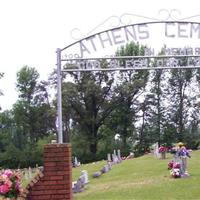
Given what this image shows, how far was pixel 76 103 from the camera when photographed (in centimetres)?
5544

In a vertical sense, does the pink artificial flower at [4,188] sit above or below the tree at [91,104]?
below

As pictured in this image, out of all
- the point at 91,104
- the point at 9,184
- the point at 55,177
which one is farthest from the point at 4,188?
the point at 91,104

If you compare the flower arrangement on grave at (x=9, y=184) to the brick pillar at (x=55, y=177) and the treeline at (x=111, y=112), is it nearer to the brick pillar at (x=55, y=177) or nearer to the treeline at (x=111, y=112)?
the brick pillar at (x=55, y=177)

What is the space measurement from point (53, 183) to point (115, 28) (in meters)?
3.11

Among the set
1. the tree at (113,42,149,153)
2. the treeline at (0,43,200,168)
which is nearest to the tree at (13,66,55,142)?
the treeline at (0,43,200,168)

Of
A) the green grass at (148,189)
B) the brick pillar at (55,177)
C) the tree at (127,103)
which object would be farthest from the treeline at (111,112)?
the brick pillar at (55,177)

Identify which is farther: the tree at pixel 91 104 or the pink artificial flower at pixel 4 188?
the tree at pixel 91 104

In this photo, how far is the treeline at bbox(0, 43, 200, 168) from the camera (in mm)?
54781

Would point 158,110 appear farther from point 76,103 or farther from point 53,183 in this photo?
point 53,183

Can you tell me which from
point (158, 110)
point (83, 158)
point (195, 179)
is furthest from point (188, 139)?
point (195, 179)

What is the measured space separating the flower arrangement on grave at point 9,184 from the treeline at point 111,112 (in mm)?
43303

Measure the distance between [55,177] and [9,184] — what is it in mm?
885

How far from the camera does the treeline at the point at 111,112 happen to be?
5478cm

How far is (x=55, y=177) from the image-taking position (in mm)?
9242
